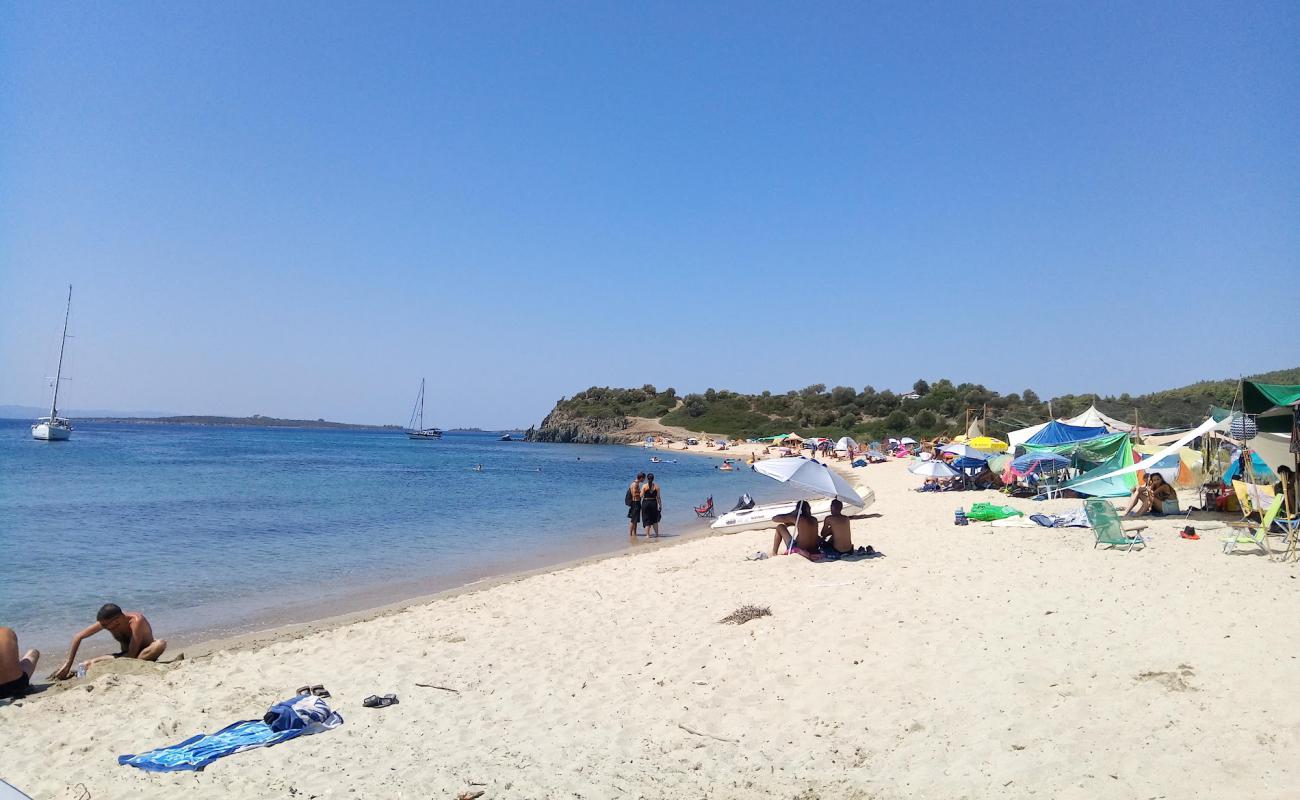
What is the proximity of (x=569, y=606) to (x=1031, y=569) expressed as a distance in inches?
237

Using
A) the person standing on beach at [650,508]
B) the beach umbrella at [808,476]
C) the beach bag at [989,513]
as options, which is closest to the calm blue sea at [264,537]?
the person standing on beach at [650,508]

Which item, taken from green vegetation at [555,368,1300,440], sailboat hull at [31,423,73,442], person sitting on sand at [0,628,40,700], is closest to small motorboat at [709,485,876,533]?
person sitting on sand at [0,628,40,700]

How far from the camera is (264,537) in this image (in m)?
18.4

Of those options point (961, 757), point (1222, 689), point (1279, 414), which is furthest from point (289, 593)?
point (1279, 414)

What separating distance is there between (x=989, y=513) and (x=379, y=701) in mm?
12759

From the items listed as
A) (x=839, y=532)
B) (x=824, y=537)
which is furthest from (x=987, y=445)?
(x=839, y=532)

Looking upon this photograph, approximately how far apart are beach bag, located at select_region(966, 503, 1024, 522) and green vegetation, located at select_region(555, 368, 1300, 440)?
119 feet

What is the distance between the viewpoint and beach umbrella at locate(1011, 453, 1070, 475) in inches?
777

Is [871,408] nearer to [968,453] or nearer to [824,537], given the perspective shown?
[968,453]

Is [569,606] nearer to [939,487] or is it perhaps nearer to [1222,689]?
[1222,689]

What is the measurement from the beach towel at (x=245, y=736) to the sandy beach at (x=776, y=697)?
0.36 ft

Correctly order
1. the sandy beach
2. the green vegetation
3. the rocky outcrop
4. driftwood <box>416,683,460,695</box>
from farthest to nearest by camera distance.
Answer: the rocky outcrop
the green vegetation
driftwood <box>416,683,460,695</box>
the sandy beach

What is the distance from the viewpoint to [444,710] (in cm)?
620

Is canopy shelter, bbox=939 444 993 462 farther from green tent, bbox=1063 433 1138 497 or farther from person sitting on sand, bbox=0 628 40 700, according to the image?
person sitting on sand, bbox=0 628 40 700
